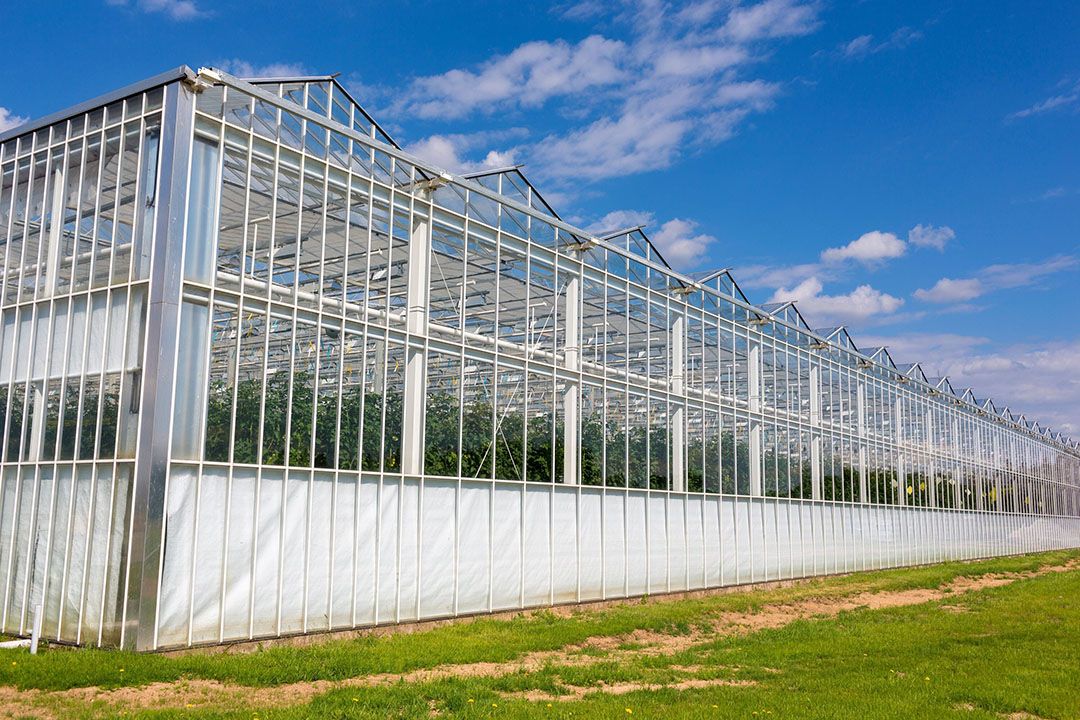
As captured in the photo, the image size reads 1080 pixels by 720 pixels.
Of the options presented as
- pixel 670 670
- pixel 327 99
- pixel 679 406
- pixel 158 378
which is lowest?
pixel 670 670

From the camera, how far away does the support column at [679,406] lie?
971 inches

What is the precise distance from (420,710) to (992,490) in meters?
45.8

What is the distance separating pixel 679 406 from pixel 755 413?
464cm

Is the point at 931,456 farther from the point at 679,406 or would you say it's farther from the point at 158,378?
the point at 158,378

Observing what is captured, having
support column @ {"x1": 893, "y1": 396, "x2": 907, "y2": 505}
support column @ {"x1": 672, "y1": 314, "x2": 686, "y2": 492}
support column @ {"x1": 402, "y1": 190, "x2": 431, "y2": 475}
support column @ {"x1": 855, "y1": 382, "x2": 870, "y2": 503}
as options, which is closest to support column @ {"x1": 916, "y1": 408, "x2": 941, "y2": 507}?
support column @ {"x1": 893, "y1": 396, "x2": 907, "y2": 505}

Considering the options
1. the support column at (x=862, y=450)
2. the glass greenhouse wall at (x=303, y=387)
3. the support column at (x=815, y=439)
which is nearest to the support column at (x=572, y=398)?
the glass greenhouse wall at (x=303, y=387)

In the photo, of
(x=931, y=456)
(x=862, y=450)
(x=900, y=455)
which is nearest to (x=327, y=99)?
(x=862, y=450)

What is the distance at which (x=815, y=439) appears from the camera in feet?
106

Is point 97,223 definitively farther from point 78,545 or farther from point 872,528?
point 872,528

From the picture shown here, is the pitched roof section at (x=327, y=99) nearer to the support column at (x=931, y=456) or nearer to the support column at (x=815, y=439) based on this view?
the support column at (x=815, y=439)

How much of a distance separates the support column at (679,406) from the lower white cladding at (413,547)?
0.69 m

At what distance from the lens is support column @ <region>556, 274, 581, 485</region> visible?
68.6 feet

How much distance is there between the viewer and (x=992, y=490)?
49.3 m

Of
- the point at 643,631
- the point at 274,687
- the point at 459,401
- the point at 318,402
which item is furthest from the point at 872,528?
the point at 274,687
